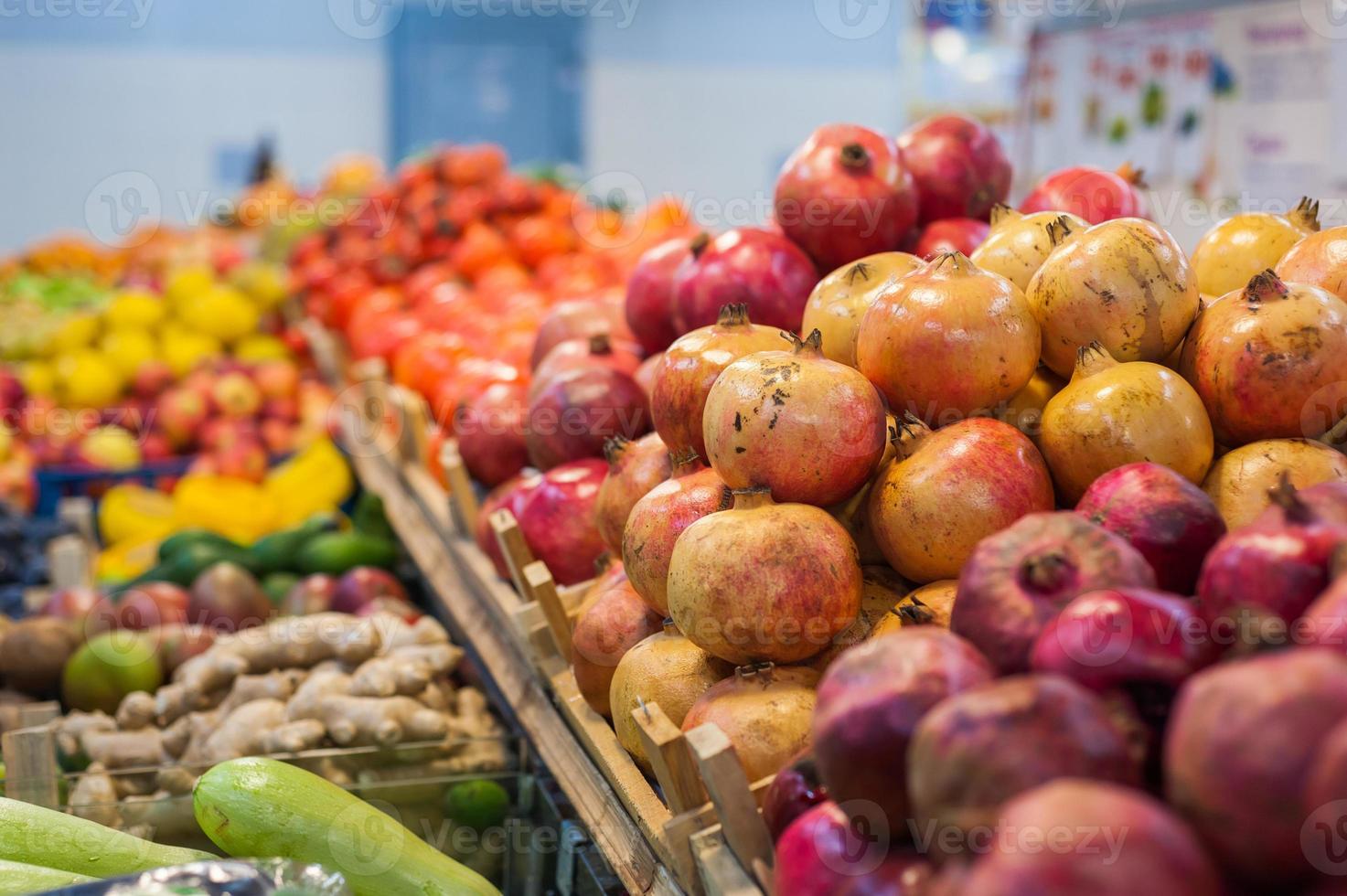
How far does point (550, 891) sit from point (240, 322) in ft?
11.5

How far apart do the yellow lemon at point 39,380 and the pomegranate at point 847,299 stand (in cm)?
380

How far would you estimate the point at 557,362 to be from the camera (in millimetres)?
2217

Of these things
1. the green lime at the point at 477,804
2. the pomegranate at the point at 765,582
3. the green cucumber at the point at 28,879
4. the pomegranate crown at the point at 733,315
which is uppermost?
the pomegranate crown at the point at 733,315

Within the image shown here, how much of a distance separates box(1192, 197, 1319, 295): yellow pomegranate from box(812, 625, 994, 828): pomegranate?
869 millimetres

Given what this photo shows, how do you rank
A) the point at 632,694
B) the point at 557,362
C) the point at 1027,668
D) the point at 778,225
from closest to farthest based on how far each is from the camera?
1. the point at 1027,668
2. the point at 632,694
3. the point at 778,225
4. the point at 557,362

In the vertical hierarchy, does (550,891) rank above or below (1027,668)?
below

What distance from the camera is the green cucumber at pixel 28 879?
4.36ft

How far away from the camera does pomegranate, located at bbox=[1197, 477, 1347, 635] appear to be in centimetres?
86

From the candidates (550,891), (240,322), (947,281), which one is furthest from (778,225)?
(240,322)

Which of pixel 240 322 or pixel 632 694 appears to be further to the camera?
pixel 240 322

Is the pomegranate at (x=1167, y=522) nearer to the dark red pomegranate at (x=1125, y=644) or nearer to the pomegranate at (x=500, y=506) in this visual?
the dark red pomegranate at (x=1125, y=644)

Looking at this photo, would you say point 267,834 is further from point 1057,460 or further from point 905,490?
point 1057,460

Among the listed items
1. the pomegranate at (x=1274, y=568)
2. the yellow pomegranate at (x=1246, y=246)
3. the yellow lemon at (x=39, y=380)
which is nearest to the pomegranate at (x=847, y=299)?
the yellow pomegranate at (x=1246, y=246)

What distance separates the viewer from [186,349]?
4598mm
